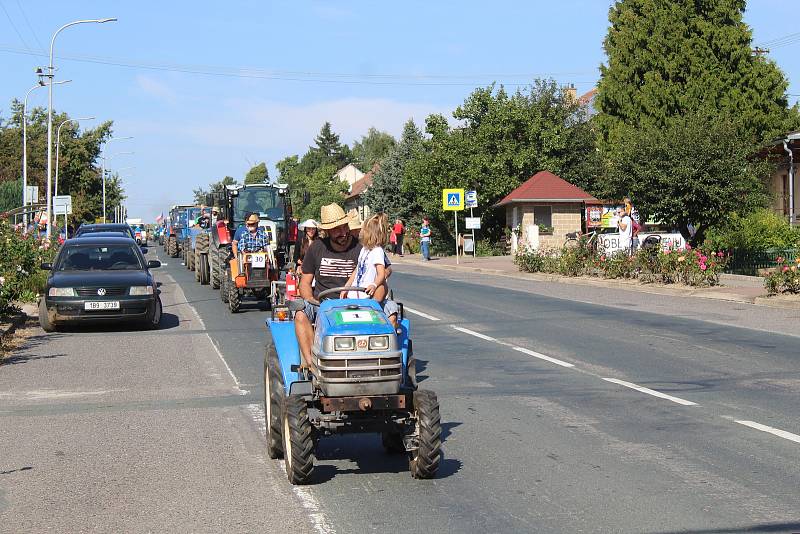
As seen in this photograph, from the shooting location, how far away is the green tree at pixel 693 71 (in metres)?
52.0

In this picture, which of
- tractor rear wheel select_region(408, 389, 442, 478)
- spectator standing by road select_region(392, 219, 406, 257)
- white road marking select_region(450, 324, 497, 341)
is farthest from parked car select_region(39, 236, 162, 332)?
spectator standing by road select_region(392, 219, 406, 257)

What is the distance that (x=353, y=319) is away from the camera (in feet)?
22.6

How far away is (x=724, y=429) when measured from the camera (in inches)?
346

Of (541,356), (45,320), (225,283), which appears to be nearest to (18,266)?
(45,320)

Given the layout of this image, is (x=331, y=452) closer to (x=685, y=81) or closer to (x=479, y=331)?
(x=479, y=331)

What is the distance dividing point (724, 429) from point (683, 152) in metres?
24.0

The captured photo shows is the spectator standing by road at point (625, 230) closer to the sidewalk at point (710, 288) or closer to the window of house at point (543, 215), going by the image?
the sidewalk at point (710, 288)

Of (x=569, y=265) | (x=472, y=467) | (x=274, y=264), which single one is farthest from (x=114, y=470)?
(x=569, y=265)

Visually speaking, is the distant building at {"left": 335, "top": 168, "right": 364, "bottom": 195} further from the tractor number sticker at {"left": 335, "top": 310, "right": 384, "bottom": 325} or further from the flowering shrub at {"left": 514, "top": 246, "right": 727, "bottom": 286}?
the tractor number sticker at {"left": 335, "top": 310, "right": 384, "bottom": 325}

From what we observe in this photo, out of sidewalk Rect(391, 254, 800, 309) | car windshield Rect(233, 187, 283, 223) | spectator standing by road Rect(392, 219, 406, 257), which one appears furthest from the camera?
spectator standing by road Rect(392, 219, 406, 257)

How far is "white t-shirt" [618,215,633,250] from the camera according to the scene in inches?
1169

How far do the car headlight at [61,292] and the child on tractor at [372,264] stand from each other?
34.8 feet

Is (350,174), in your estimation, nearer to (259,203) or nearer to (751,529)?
(259,203)

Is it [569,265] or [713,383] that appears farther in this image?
[569,265]
